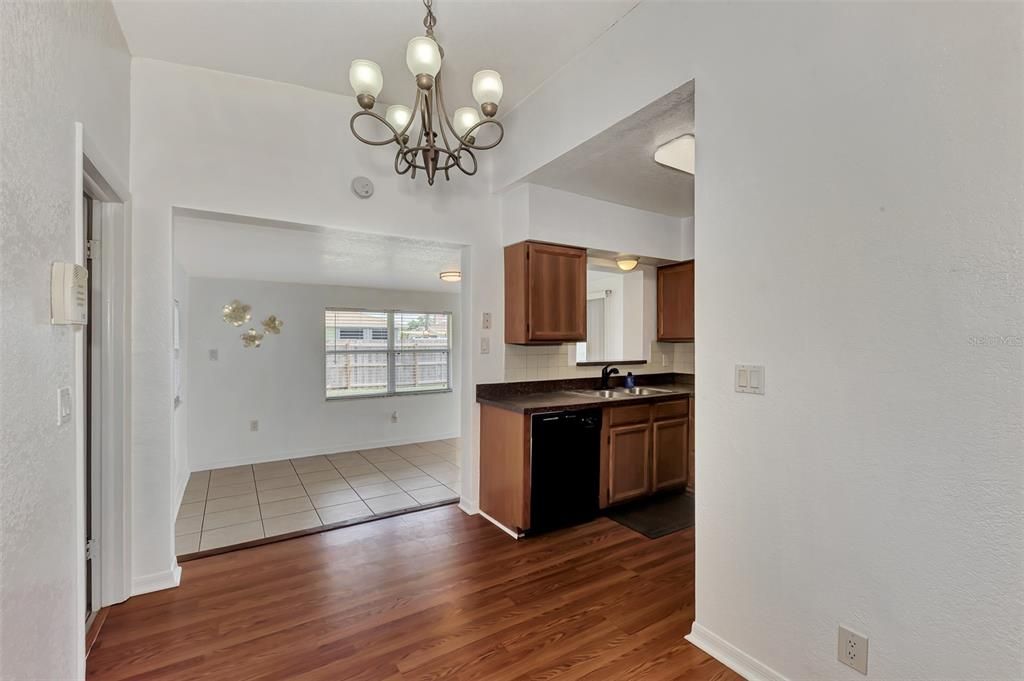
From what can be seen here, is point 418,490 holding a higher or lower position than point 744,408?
lower

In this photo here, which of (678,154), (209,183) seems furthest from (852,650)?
(209,183)

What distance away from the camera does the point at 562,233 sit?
3492 millimetres

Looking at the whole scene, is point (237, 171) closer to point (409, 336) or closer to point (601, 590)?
point (601, 590)

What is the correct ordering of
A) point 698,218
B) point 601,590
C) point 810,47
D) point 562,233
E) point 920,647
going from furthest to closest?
1. point 562,233
2. point 601,590
3. point 698,218
4. point 810,47
5. point 920,647

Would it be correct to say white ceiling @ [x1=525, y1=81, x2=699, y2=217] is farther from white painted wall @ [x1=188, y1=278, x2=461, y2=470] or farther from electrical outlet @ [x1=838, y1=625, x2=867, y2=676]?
white painted wall @ [x1=188, y1=278, x2=461, y2=470]

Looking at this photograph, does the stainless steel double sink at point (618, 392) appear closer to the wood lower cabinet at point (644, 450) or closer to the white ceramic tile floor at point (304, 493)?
the wood lower cabinet at point (644, 450)

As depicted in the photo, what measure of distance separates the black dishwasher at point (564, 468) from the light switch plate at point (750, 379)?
148cm

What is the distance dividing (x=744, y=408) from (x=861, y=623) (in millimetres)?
757

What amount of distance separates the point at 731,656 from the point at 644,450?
1823mm

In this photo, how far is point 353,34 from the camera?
2.32 metres

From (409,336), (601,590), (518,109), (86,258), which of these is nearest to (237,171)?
(86,258)

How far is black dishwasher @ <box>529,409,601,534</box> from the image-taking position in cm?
306

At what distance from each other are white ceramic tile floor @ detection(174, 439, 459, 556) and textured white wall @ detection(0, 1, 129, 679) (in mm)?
1843

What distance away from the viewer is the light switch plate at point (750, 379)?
5.69ft
